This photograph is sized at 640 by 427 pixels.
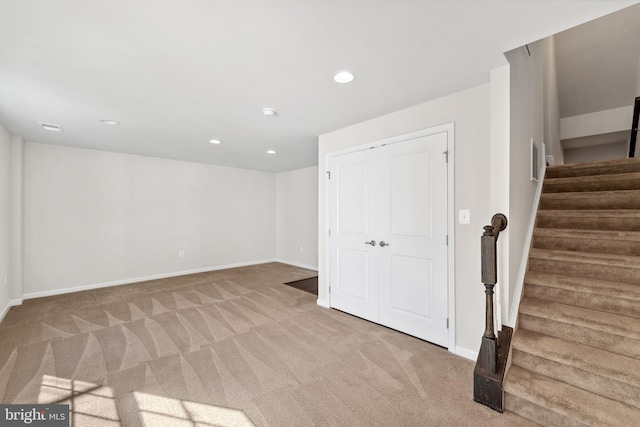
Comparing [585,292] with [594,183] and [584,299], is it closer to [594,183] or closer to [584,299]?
[584,299]

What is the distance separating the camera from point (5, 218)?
3488 mm

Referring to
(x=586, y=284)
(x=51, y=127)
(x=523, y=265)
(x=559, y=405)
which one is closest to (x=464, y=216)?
(x=523, y=265)

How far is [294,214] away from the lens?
6.69m

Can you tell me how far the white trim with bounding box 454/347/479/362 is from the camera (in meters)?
2.31

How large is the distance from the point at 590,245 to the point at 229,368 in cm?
337

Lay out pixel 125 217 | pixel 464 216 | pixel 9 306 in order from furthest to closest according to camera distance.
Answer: pixel 125 217 → pixel 9 306 → pixel 464 216

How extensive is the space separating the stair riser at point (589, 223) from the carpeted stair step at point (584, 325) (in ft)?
3.52

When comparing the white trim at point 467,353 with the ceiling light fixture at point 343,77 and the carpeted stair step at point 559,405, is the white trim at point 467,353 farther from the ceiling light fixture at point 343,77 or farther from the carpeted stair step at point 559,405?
the ceiling light fixture at point 343,77

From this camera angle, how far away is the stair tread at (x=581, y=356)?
162 centimetres

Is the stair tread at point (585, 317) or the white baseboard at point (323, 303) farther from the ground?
the stair tread at point (585, 317)

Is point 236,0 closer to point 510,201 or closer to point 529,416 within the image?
point 510,201

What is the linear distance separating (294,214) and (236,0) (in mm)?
5444

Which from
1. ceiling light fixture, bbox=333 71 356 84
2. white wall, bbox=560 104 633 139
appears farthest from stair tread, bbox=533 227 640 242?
white wall, bbox=560 104 633 139

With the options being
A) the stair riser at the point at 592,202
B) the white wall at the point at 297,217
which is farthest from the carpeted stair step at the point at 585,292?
the white wall at the point at 297,217
